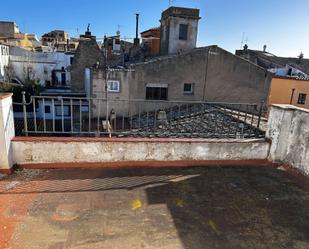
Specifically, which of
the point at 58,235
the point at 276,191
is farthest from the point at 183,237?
the point at 276,191

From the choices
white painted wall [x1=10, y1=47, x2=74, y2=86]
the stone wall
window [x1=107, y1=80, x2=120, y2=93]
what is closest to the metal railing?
window [x1=107, y1=80, x2=120, y2=93]

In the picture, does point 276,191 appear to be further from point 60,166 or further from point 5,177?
point 5,177

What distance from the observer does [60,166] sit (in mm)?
4551

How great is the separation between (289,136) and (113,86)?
1211 cm

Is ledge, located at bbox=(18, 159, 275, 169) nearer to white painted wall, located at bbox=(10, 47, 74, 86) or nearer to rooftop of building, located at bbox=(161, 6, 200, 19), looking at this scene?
rooftop of building, located at bbox=(161, 6, 200, 19)

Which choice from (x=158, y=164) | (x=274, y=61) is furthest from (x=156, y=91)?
(x=274, y=61)

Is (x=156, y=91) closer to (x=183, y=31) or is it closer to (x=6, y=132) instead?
(x=183, y=31)

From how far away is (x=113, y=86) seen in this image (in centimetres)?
1549

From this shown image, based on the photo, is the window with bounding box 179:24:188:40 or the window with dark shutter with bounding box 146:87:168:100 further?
the window with bounding box 179:24:188:40

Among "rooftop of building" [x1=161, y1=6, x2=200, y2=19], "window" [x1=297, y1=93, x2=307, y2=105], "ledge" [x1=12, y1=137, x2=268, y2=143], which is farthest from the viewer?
"window" [x1=297, y1=93, x2=307, y2=105]

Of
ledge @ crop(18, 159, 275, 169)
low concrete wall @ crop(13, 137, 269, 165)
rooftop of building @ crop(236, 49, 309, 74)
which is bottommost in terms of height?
ledge @ crop(18, 159, 275, 169)

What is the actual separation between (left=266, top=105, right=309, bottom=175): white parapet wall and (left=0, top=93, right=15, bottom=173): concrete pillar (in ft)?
17.2

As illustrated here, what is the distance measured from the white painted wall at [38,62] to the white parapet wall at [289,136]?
95.4ft

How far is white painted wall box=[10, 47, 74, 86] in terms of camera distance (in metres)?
30.0
